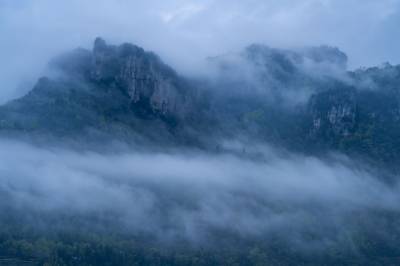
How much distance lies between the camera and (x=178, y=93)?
186 m

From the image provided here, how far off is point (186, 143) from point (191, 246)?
54.5 m

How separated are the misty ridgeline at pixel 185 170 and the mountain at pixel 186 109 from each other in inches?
12.9

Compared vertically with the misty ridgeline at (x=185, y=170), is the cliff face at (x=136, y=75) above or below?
above

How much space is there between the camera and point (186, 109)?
609 ft

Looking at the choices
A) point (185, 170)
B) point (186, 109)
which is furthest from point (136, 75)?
point (185, 170)

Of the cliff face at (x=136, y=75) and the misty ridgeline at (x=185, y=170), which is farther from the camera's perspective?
the cliff face at (x=136, y=75)

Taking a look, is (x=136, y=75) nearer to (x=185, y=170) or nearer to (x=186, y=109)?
(x=186, y=109)

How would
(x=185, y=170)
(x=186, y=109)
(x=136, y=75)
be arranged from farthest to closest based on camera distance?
(x=186, y=109) < (x=136, y=75) < (x=185, y=170)

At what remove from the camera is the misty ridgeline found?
127 m

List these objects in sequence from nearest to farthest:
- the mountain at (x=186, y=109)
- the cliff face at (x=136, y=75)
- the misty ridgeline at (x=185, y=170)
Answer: the misty ridgeline at (x=185, y=170) → the mountain at (x=186, y=109) → the cliff face at (x=136, y=75)

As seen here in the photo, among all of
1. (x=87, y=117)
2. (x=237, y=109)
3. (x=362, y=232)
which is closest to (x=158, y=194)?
(x=87, y=117)

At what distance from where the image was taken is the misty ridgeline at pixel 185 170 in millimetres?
126750

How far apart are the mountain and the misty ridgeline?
1.08 feet

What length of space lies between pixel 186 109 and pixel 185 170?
2566 centimetres
